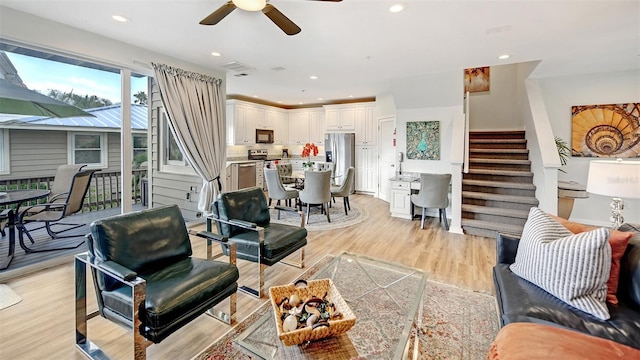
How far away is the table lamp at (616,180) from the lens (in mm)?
1984

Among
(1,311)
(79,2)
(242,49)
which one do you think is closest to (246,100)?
(242,49)

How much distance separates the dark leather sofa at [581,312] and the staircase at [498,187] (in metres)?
2.41

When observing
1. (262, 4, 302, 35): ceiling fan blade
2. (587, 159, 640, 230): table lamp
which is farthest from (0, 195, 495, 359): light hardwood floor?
(262, 4, 302, 35): ceiling fan blade

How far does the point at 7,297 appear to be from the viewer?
2377mm

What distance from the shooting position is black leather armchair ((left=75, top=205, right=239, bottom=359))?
5.05 ft

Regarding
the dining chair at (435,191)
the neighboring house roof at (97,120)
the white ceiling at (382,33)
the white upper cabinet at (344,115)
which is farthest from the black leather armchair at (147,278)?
the white upper cabinet at (344,115)

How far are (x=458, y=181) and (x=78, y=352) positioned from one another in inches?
185

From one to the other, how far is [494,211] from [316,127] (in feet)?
Result: 17.9

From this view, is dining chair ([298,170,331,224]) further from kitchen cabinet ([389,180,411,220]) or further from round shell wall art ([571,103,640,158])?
round shell wall art ([571,103,640,158])

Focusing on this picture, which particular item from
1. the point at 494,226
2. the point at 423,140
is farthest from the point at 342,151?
the point at 494,226

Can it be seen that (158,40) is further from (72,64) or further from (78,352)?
(78,352)

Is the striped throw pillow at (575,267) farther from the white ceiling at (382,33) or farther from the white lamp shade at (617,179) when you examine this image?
the white ceiling at (382,33)

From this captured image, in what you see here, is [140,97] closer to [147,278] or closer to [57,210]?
[57,210]

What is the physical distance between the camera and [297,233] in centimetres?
288
